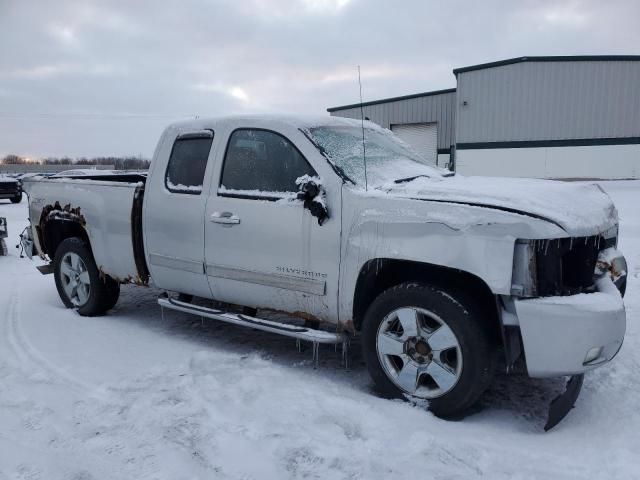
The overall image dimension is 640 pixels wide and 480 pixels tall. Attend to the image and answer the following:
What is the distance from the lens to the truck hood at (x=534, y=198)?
291 cm

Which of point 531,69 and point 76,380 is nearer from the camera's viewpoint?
point 76,380

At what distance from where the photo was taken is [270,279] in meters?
3.86

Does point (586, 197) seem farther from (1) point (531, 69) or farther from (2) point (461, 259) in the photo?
(1) point (531, 69)

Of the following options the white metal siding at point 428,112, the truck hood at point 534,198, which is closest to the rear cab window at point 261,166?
the truck hood at point 534,198

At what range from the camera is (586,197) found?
3.44 metres

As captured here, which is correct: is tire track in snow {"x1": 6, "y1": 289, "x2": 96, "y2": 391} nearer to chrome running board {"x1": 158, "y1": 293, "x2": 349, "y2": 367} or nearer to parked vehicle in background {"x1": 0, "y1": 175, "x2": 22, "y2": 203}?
chrome running board {"x1": 158, "y1": 293, "x2": 349, "y2": 367}

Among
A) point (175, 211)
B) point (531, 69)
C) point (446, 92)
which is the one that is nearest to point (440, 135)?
point (446, 92)

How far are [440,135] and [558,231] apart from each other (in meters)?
25.8

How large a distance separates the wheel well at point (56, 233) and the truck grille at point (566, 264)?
438 centimetres

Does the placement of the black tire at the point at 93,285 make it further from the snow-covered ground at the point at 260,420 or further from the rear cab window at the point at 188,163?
the rear cab window at the point at 188,163

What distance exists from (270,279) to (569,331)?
6.44ft

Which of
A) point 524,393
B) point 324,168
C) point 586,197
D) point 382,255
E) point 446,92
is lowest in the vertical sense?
point 524,393

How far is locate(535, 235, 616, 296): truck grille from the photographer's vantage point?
288 cm

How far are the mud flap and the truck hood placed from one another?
0.87m
